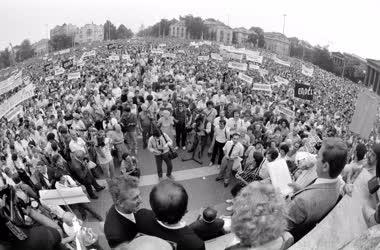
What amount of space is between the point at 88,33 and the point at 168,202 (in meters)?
189

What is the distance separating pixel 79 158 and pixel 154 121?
3572 millimetres

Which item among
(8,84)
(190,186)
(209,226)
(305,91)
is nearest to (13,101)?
(8,84)

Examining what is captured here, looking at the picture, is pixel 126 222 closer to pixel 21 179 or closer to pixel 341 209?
pixel 341 209

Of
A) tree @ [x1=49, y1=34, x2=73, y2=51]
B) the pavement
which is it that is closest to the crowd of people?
the pavement

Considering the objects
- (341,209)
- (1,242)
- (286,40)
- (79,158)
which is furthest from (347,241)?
(286,40)

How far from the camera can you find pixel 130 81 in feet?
63.2

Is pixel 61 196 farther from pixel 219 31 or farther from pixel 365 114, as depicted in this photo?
pixel 219 31

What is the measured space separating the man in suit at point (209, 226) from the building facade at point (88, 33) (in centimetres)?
18007

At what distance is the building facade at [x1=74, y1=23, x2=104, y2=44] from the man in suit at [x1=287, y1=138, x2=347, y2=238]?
182 meters

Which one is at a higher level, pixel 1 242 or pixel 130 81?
pixel 1 242

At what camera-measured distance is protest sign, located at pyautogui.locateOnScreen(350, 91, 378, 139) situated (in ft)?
19.2

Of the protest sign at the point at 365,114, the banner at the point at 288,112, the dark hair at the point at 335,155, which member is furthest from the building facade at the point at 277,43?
the dark hair at the point at 335,155

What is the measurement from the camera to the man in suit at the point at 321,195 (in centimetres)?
282

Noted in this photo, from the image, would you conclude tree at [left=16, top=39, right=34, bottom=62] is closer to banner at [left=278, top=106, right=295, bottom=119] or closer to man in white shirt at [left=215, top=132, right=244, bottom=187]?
banner at [left=278, top=106, right=295, bottom=119]
